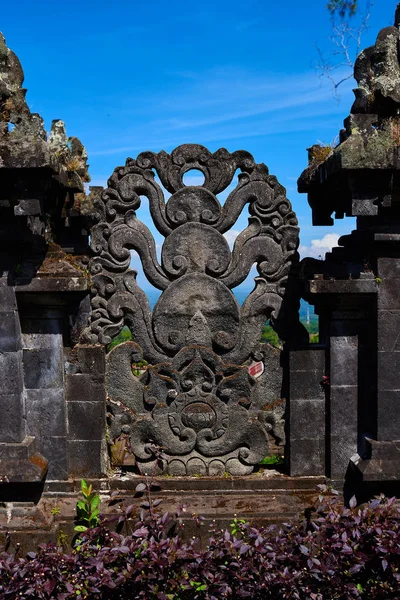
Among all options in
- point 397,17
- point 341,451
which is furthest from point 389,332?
point 397,17

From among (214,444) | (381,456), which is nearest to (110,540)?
(214,444)

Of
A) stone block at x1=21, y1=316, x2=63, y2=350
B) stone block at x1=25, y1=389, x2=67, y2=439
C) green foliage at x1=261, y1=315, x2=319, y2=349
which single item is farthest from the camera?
green foliage at x1=261, y1=315, x2=319, y2=349

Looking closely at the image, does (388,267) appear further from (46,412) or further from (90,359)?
(46,412)

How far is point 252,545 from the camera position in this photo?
5742 mm

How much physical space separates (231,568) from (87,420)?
2332 mm

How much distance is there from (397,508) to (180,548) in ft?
7.64

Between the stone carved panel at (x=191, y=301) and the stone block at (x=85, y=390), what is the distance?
0.50 feet

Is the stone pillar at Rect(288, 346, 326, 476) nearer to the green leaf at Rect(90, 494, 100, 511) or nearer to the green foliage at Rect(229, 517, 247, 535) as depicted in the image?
the green foliage at Rect(229, 517, 247, 535)

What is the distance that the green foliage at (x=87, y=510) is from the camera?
6.51m

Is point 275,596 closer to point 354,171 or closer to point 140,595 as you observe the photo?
point 140,595

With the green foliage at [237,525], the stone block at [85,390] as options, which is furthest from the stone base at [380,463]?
the stone block at [85,390]

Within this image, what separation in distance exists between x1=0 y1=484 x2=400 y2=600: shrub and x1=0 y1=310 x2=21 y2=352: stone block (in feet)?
6.81

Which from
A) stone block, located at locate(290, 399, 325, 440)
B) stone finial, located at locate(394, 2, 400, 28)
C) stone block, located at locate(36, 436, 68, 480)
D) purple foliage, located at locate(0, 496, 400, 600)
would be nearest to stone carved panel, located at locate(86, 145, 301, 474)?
stone block, located at locate(290, 399, 325, 440)

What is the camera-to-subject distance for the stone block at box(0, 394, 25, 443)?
6.68 metres
